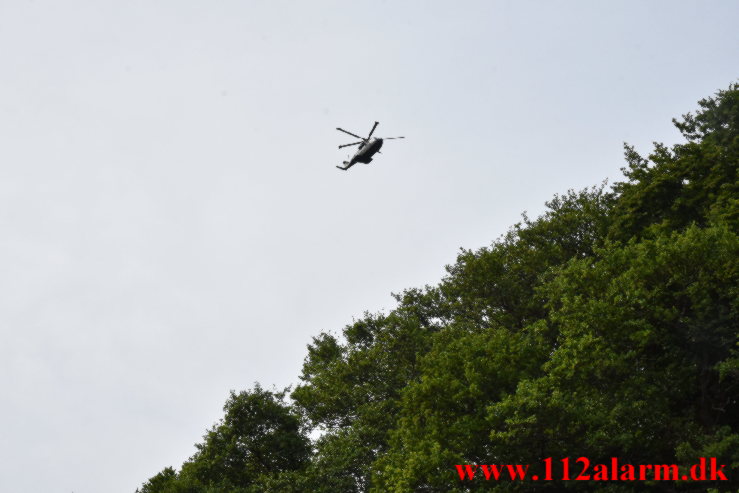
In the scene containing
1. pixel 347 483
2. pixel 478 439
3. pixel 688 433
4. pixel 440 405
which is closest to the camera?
pixel 688 433

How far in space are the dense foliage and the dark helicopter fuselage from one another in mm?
11530

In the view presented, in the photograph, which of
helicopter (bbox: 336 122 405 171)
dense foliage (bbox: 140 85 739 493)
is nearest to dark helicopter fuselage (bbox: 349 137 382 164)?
helicopter (bbox: 336 122 405 171)

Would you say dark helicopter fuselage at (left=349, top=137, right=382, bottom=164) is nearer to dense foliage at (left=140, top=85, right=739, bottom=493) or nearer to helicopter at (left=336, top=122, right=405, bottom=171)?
helicopter at (left=336, top=122, right=405, bottom=171)

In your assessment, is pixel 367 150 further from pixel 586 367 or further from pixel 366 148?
pixel 586 367

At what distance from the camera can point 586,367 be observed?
28188 millimetres

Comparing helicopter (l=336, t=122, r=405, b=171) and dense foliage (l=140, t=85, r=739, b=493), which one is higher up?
helicopter (l=336, t=122, r=405, b=171)

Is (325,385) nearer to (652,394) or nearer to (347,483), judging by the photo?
(347,483)

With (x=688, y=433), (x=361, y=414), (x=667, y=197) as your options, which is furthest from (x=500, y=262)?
(x=688, y=433)

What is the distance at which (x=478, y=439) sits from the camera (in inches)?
1150

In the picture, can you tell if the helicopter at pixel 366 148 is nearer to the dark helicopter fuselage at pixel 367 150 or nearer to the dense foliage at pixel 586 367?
the dark helicopter fuselage at pixel 367 150

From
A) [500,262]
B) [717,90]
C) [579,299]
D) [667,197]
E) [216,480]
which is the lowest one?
[216,480]

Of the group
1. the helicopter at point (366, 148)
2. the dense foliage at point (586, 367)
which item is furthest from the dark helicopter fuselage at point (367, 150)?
the dense foliage at point (586, 367)

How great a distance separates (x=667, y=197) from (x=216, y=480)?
3947 cm

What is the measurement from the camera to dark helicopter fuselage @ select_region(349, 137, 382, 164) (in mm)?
43719
